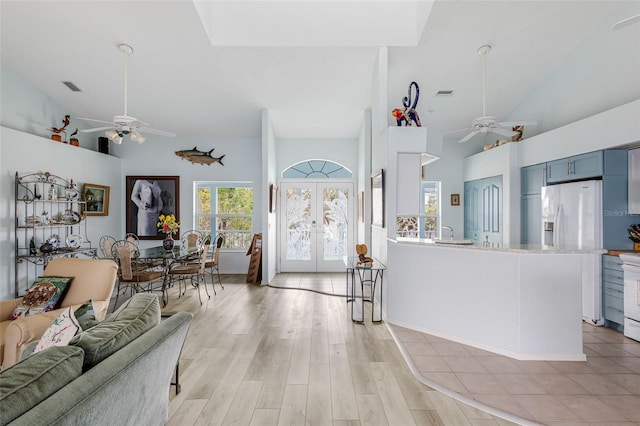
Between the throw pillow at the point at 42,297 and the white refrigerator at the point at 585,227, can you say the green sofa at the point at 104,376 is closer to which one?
the throw pillow at the point at 42,297

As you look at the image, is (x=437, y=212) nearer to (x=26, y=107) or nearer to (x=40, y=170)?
(x=40, y=170)

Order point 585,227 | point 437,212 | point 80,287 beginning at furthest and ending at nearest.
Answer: point 437,212 → point 585,227 → point 80,287

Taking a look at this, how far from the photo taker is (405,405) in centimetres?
214

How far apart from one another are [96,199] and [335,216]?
15.2ft

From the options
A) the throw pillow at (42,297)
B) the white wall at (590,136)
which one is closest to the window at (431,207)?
the white wall at (590,136)

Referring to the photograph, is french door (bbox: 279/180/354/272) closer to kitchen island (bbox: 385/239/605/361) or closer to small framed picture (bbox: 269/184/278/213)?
small framed picture (bbox: 269/184/278/213)

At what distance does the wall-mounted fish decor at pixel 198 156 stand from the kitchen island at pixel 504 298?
476 centimetres

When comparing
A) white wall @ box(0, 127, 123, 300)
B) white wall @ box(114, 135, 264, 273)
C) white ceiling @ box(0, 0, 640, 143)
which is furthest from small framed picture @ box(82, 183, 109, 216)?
white ceiling @ box(0, 0, 640, 143)

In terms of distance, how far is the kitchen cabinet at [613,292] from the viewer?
342 centimetres

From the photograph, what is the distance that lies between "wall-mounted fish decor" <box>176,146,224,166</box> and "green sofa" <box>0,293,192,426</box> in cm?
504

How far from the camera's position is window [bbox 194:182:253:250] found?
6797 mm

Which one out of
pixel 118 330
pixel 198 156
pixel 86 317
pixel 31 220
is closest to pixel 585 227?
pixel 118 330

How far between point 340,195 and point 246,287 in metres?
2.73

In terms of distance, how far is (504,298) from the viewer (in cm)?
288
